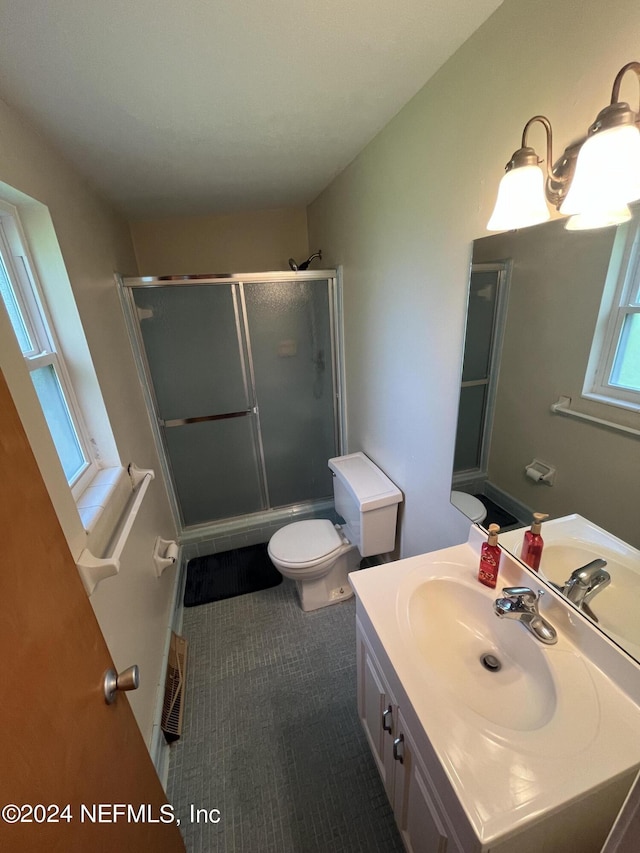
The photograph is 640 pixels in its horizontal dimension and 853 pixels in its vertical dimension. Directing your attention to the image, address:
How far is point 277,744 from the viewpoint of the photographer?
136cm

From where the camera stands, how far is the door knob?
69 cm

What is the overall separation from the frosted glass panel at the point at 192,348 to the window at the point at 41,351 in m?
0.81

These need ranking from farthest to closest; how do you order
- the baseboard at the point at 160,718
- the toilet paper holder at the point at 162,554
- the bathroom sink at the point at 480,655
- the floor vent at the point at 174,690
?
the toilet paper holder at the point at 162,554 → the floor vent at the point at 174,690 → the baseboard at the point at 160,718 → the bathroom sink at the point at 480,655

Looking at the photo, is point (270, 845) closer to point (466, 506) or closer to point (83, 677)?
point (83, 677)

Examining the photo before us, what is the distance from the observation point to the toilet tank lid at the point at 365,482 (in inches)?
66.5

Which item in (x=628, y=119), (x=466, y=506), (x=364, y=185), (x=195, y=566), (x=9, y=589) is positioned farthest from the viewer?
(x=195, y=566)

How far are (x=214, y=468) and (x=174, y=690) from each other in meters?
1.26

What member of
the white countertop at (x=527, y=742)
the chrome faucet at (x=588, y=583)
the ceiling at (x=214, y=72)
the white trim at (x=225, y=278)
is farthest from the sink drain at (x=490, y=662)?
the white trim at (x=225, y=278)

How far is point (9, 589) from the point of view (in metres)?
0.46

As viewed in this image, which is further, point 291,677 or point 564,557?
point 291,677

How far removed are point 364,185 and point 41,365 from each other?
1.54 metres

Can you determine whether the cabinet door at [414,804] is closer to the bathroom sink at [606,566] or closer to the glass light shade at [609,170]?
the bathroom sink at [606,566]

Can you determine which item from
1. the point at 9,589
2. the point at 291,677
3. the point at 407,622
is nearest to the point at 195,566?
the point at 291,677

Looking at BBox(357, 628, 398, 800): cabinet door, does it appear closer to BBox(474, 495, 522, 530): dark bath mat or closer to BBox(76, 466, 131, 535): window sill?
BBox(474, 495, 522, 530): dark bath mat
